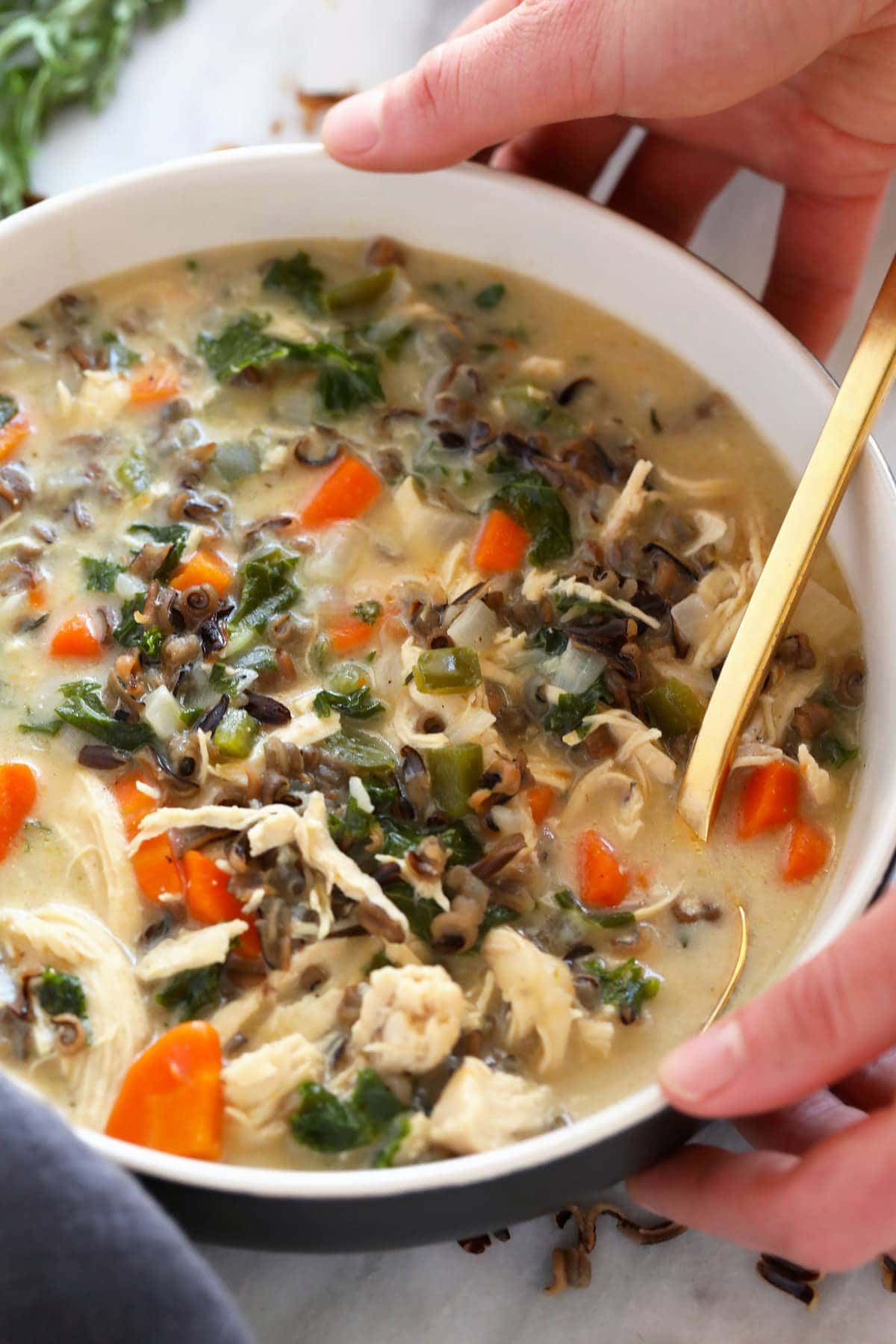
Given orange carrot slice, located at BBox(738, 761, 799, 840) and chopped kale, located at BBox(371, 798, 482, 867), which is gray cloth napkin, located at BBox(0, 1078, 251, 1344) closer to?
chopped kale, located at BBox(371, 798, 482, 867)

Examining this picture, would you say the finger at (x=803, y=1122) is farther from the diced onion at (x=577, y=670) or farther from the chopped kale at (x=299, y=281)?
the chopped kale at (x=299, y=281)

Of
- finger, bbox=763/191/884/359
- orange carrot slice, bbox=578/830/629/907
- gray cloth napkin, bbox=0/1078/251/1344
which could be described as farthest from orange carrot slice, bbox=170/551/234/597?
finger, bbox=763/191/884/359

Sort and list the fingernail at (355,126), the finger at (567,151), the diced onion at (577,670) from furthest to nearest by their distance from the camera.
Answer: the finger at (567,151) < the fingernail at (355,126) < the diced onion at (577,670)

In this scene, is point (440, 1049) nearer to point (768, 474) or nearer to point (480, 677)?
point (480, 677)

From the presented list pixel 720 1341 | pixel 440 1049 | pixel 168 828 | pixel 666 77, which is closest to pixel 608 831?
pixel 440 1049

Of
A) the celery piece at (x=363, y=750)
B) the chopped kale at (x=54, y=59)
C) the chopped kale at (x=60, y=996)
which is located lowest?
the celery piece at (x=363, y=750)

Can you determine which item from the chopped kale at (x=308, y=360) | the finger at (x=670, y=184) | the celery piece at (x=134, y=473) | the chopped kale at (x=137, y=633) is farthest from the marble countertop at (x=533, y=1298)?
the finger at (x=670, y=184)

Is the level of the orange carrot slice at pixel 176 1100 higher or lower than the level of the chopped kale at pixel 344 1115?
higher
